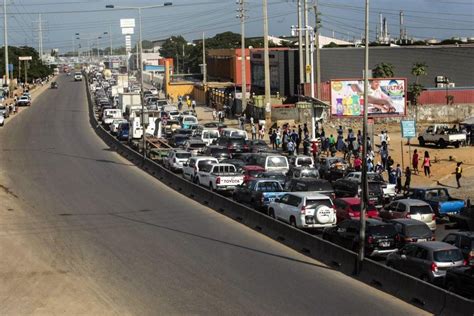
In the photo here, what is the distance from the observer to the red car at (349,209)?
26875mm

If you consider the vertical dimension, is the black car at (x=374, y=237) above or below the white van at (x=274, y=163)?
below

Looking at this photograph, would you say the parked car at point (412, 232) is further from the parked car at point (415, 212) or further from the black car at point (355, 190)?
the black car at point (355, 190)

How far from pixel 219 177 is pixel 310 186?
5372 millimetres

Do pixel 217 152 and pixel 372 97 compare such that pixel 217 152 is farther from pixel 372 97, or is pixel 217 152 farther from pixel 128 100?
pixel 128 100

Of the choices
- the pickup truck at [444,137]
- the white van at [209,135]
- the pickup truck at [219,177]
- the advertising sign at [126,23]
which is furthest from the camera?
the advertising sign at [126,23]

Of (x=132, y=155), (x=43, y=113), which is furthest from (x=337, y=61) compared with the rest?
(x=132, y=155)

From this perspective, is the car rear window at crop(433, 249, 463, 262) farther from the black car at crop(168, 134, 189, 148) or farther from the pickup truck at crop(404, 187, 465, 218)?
the black car at crop(168, 134, 189, 148)

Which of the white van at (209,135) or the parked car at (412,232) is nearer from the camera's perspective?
the parked car at (412,232)

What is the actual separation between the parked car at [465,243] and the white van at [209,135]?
32.5 meters

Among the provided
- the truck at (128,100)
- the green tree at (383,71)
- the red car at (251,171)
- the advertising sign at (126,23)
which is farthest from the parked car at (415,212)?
the green tree at (383,71)

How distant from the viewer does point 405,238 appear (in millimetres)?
22281

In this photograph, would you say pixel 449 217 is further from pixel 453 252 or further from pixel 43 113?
pixel 43 113

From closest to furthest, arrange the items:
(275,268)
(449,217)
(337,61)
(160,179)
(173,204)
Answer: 1. (275,268)
2. (449,217)
3. (173,204)
4. (160,179)
5. (337,61)

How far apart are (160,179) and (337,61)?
54.7 m
